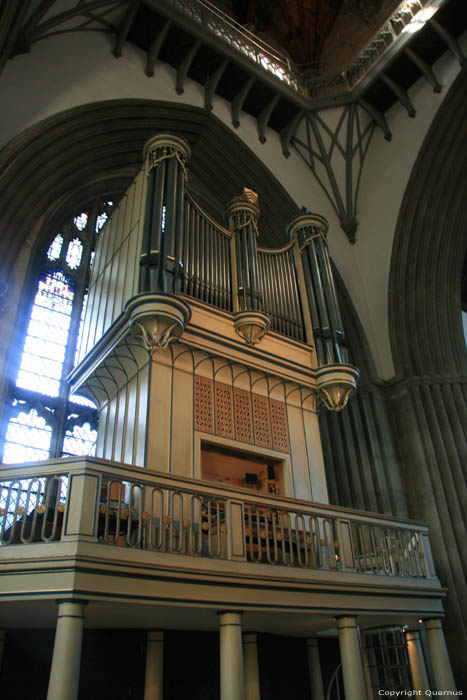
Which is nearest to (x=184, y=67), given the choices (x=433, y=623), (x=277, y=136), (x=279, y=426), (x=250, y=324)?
(x=277, y=136)

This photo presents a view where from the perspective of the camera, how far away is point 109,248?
31.2ft

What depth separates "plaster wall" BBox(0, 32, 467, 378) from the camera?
408 inches

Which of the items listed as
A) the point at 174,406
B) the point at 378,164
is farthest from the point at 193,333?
the point at 378,164

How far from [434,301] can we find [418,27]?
5.77m

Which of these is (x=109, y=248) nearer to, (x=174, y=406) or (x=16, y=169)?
(x=16, y=169)

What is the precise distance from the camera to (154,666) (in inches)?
239

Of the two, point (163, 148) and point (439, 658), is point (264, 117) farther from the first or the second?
point (439, 658)

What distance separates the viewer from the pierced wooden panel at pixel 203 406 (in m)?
7.34

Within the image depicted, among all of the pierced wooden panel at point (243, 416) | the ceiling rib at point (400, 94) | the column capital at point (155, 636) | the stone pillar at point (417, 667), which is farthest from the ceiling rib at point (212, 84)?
the stone pillar at point (417, 667)

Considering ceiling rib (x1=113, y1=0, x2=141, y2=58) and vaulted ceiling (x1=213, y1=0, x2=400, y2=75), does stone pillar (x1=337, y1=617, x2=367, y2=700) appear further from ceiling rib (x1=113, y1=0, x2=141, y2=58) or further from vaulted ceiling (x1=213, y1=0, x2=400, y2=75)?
vaulted ceiling (x1=213, y1=0, x2=400, y2=75)

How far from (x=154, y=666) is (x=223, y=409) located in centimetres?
314

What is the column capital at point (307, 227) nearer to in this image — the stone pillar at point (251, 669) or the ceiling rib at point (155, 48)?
the ceiling rib at point (155, 48)

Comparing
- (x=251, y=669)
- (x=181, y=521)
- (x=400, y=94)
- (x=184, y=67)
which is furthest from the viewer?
(x=400, y=94)

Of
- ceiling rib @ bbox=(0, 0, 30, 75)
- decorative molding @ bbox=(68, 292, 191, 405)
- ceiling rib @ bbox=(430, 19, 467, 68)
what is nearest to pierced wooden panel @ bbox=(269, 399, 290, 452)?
decorative molding @ bbox=(68, 292, 191, 405)
